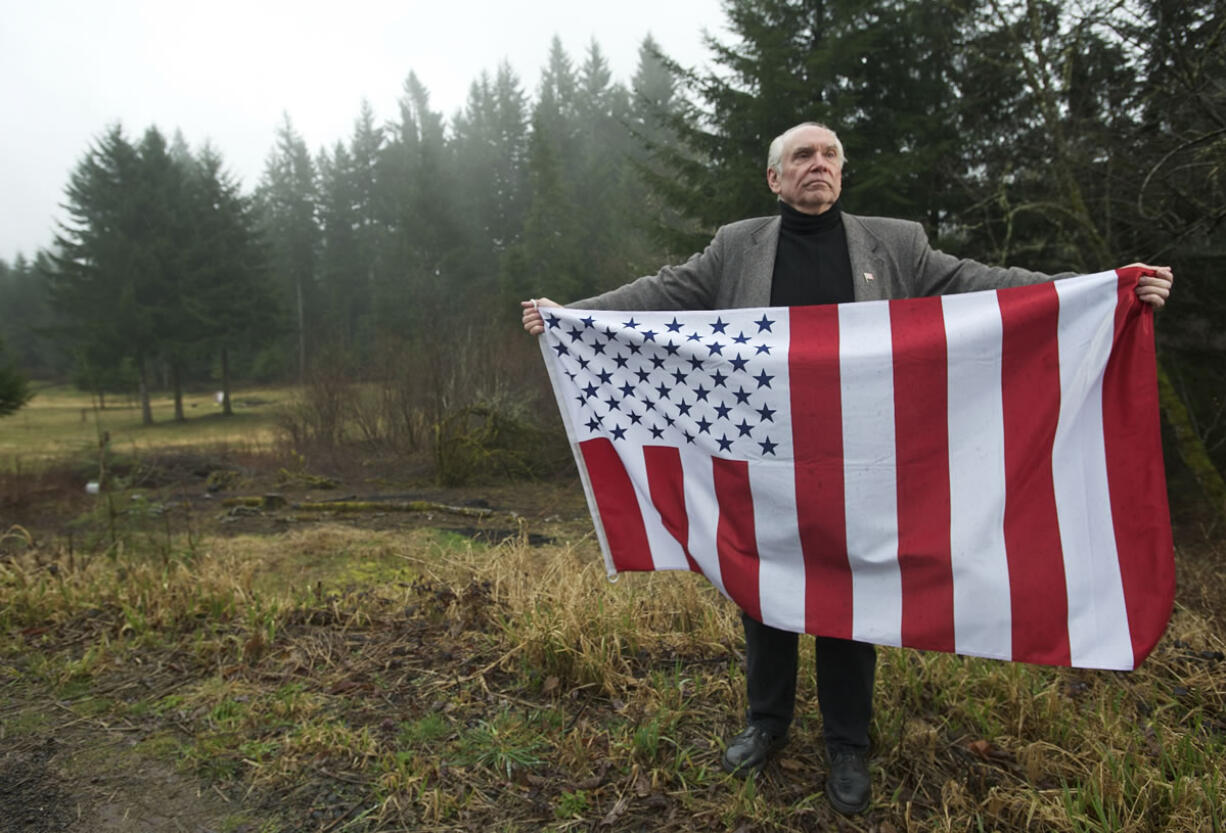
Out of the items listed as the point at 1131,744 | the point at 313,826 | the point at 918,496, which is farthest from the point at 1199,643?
the point at 313,826

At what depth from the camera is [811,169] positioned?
8.76 ft

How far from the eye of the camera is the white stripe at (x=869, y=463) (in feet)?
8.86

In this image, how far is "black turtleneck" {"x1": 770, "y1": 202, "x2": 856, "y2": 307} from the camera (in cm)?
279

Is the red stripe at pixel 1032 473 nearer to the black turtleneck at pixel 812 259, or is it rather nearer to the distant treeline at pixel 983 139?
the black turtleneck at pixel 812 259

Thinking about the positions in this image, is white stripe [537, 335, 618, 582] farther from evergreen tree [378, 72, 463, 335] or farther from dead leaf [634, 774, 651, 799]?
evergreen tree [378, 72, 463, 335]

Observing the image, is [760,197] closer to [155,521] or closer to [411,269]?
[155,521]

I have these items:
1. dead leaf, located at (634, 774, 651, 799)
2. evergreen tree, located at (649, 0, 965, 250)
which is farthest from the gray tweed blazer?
evergreen tree, located at (649, 0, 965, 250)

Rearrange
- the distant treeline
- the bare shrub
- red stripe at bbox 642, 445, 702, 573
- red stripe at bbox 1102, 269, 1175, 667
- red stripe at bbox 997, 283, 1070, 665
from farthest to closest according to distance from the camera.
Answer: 1. the bare shrub
2. the distant treeline
3. red stripe at bbox 642, 445, 702, 573
4. red stripe at bbox 997, 283, 1070, 665
5. red stripe at bbox 1102, 269, 1175, 667

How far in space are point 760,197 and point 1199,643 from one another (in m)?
8.20

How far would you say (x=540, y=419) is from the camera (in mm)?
14719

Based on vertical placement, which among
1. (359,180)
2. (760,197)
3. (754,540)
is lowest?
(754,540)

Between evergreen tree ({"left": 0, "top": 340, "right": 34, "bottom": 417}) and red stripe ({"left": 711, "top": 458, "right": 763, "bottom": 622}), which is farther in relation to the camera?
evergreen tree ({"left": 0, "top": 340, "right": 34, "bottom": 417})

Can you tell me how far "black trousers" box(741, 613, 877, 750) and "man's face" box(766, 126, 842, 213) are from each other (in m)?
1.51

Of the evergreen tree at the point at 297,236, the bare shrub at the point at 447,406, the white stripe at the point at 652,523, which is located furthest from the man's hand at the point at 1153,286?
the evergreen tree at the point at 297,236
